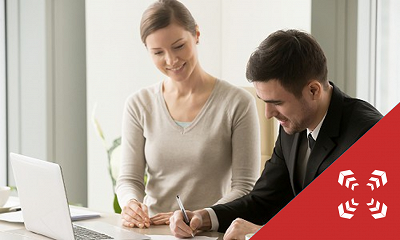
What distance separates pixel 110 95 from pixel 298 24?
49.9 inches

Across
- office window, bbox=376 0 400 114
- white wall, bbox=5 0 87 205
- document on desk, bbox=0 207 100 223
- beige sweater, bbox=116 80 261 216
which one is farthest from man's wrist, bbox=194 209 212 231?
white wall, bbox=5 0 87 205

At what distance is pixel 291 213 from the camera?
4.53ft

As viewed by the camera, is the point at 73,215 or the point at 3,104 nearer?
the point at 73,215

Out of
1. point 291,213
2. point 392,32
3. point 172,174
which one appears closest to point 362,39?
point 392,32

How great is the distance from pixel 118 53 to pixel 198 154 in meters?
1.77

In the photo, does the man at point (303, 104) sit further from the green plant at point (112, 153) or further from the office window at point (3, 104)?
the office window at point (3, 104)

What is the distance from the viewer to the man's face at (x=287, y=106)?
183 cm

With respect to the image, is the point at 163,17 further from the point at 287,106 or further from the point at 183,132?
the point at 287,106

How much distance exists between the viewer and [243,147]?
2.31 m

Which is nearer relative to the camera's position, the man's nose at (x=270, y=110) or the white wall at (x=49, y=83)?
the man's nose at (x=270, y=110)

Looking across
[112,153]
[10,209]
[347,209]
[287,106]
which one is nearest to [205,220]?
[287,106]

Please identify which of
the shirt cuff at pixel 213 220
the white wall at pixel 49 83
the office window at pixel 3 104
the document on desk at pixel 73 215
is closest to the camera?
the shirt cuff at pixel 213 220

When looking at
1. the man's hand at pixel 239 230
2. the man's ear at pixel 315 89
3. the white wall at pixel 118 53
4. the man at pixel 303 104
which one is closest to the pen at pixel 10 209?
the man at pixel 303 104

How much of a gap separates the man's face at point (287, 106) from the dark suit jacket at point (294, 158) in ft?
0.20
